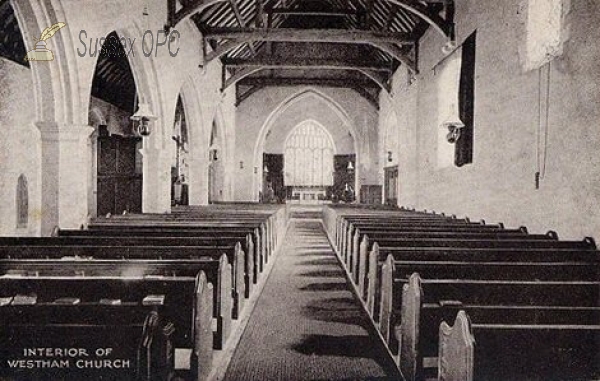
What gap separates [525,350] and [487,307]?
38 cm

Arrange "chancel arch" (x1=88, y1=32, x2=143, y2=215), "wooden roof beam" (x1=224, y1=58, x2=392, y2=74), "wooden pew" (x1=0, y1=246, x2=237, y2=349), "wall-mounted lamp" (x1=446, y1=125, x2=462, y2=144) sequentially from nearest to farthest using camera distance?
1. "wooden pew" (x1=0, y1=246, x2=237, y2=349)
2. "wall-mounted lamp" (x1=446, y1=125, x2=462, y2=144)
3. "chancel arch" (x1=88, y1=32, x2=143, y2=215)
4. "wooden roof beam" (x1=224, y1=58, x2=392, y2=74)

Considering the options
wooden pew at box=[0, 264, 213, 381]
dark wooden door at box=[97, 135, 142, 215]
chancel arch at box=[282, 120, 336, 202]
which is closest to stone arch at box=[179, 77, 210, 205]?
dark wooden door at box=[97, 135, 142, 215]

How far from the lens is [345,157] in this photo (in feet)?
66.3

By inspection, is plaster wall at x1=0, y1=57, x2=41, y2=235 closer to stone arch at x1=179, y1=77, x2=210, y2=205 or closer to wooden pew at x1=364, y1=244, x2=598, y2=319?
stone arch at x1=179, y1=77, x2=210, y2=205

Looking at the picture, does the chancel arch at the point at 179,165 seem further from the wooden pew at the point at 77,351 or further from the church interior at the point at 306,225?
the wooden pew at the point at 77,351

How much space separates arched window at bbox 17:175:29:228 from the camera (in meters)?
8.73

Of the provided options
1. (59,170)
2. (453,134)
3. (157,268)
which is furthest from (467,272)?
(453,134)

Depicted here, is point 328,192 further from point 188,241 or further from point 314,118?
point 188,241

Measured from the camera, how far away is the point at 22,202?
8820 mm

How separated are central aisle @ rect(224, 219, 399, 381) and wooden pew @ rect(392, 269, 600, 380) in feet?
1.41

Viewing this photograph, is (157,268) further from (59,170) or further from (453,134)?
(453,134)

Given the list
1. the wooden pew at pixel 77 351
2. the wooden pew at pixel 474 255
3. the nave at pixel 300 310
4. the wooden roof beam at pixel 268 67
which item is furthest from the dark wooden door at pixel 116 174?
the wooden pew at pixel 77 351

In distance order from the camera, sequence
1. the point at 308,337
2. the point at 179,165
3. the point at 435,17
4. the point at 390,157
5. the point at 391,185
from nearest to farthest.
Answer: the point at 308,337 < the point at 435,17 < the point at 391,185 < the point at 390,157 < the point at 179,165

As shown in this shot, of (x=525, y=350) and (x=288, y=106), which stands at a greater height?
(x=288, y=106)
